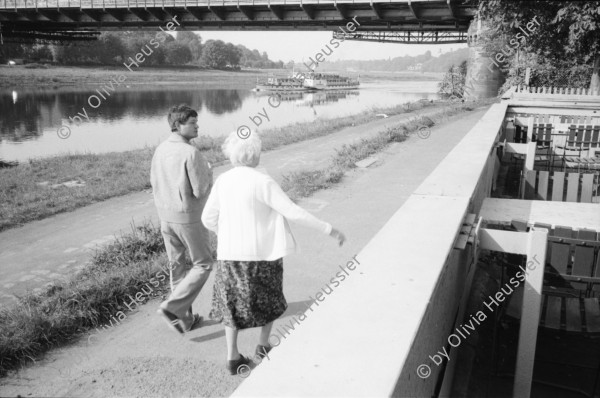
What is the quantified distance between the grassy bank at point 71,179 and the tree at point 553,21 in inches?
281

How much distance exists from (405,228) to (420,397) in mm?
1188

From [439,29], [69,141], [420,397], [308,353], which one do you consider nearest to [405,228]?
[420,397]

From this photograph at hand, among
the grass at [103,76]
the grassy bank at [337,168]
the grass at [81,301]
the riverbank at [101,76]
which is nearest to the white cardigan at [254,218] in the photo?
the grass at [81,301]

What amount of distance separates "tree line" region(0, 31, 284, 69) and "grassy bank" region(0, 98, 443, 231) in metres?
68.7

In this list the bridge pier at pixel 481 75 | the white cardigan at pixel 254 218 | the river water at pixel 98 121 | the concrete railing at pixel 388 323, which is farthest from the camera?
the bridge pier at pixel 481 75

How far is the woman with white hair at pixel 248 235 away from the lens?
10.5ft

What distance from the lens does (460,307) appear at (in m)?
3.95

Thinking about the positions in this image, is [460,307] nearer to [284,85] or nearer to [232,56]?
[284,85]

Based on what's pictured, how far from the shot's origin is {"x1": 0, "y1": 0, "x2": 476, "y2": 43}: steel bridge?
1647 inches

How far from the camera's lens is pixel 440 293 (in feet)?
9.11

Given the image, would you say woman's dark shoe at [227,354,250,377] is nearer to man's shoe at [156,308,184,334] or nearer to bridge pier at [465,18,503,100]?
man's shoe at [156,308,184,334]

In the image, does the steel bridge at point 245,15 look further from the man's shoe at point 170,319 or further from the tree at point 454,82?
the man's shoe at point 170,319

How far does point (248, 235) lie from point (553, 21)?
783 centimetres

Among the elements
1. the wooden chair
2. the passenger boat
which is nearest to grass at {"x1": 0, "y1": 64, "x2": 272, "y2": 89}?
the passenger boat
